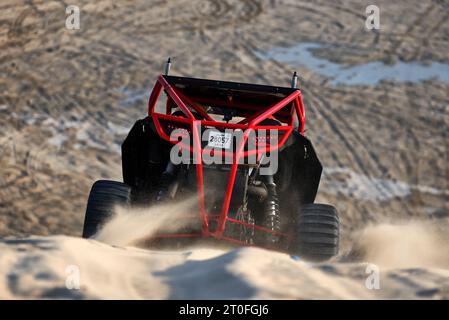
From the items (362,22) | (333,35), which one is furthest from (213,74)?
(362,22)

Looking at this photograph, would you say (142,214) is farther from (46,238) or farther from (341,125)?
(341,125)

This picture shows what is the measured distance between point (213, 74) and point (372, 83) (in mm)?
2753

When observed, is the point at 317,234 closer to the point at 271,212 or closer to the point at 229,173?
the point at 271,212

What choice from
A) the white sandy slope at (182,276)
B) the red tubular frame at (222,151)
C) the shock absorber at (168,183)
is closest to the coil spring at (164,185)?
the shock absorber at (168,183)

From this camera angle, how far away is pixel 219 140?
518 cm

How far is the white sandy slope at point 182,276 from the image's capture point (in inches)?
123

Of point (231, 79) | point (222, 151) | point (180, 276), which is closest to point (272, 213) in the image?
point (222, 151)

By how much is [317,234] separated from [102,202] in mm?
1655

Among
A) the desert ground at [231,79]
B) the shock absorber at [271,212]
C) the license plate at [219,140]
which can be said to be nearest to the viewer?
the desert ground at [231,79]

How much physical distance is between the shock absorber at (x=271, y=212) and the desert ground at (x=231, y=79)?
0.62 m

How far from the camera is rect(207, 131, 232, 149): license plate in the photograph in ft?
17.0

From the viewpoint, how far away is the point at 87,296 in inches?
120

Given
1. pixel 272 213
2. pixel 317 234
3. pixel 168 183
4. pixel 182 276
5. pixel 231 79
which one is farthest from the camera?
pixel 231 79

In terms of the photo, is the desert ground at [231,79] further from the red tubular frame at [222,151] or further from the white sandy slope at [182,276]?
the red tubular frame at [222,151]
